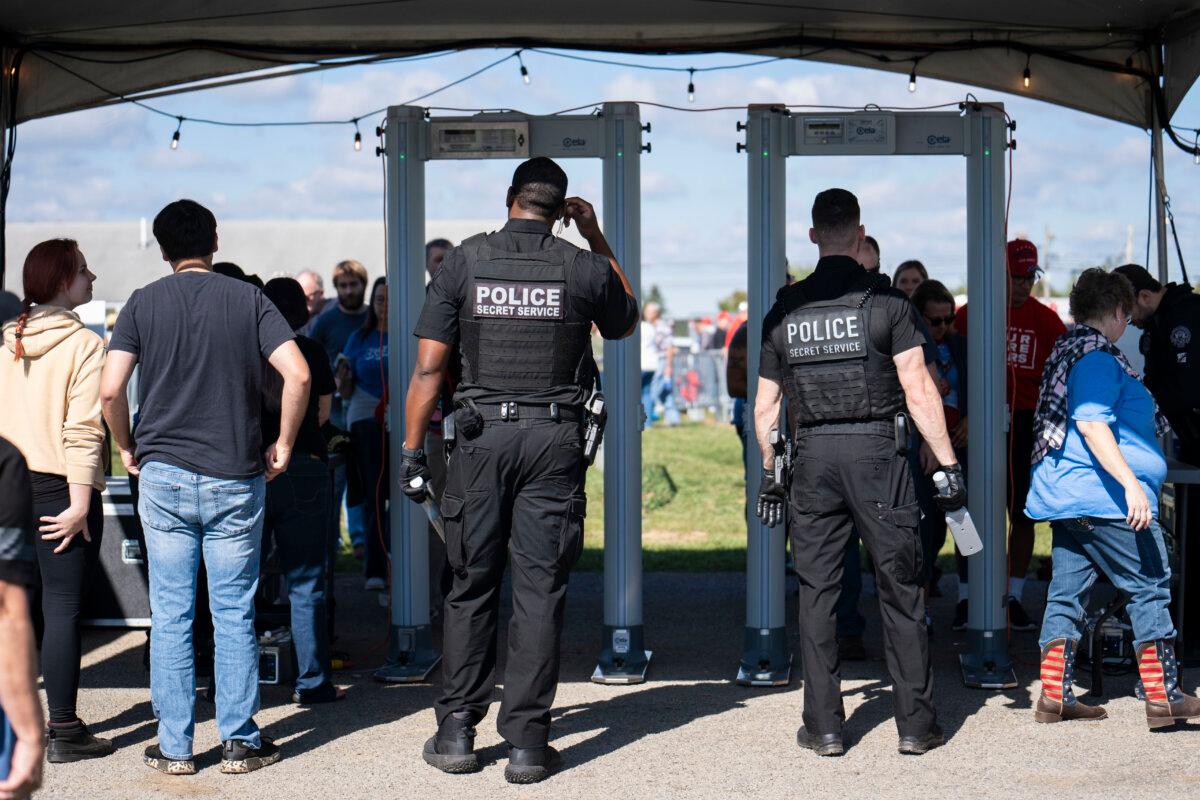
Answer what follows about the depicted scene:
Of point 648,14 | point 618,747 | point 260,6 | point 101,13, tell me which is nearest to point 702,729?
point 618,747

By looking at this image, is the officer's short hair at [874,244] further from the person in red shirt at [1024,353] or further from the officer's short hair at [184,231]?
the officer's short hair at [184,231]

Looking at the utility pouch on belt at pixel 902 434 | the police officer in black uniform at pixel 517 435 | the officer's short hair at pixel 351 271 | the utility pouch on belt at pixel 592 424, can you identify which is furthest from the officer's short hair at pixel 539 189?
the officer's short hair at pixel 351 271

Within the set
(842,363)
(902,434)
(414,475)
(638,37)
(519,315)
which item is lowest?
(414,475)

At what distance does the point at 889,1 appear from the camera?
6277 millimetres

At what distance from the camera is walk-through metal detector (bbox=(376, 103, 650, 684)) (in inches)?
248

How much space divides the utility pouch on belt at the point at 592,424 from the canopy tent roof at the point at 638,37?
229 cm

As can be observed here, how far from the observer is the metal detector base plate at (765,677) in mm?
6293

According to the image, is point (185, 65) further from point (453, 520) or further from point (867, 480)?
point (867, 480)

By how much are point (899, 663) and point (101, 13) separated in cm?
479

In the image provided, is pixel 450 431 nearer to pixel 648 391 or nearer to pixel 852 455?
pixel 852 455

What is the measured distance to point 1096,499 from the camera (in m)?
5.43

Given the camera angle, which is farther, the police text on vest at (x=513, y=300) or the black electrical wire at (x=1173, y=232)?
the black electrical wire at (x=1173, y=232)

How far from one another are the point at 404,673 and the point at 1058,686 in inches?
119

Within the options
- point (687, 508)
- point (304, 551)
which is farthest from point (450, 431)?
point (687, 508)
